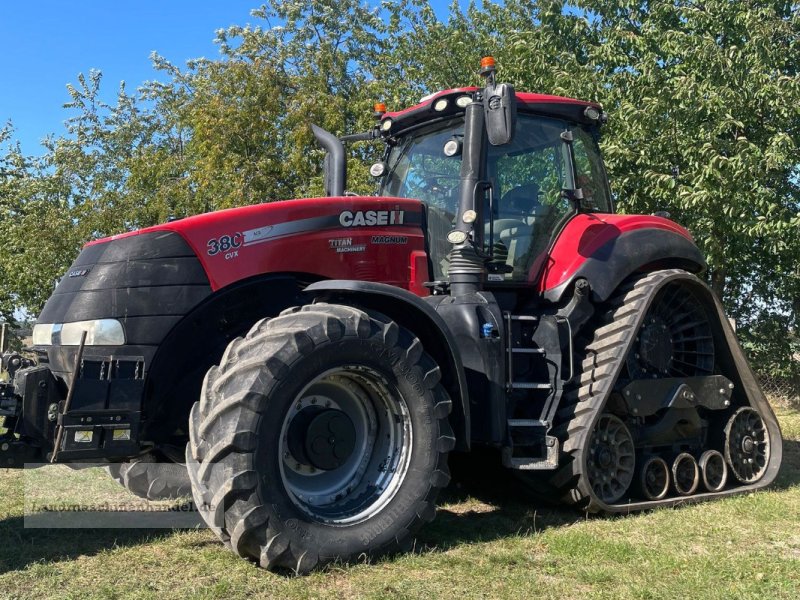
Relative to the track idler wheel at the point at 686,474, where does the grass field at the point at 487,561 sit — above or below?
below

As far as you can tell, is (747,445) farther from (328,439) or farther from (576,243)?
(328,439)

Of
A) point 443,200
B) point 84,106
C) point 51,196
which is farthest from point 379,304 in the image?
point 84,106

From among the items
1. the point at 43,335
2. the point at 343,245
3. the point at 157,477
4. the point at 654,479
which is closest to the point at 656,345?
the point at 654,479

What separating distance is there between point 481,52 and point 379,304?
12203 millimetres

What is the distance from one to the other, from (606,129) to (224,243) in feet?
25.0

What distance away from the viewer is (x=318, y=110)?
16422 millimetres

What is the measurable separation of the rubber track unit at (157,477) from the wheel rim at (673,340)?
3217 mm

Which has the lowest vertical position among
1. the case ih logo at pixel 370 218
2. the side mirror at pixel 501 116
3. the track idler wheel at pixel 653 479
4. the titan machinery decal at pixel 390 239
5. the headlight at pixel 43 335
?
the track idler wheel at pixel 653 479

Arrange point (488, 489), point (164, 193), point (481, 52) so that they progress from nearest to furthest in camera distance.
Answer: point (488, 489) → point (481, 52) → point (164, 193)

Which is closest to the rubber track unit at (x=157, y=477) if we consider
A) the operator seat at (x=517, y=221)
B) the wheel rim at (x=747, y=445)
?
the operator seat at (x=517, y=221)

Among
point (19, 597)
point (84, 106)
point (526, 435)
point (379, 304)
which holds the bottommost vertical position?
point (19, 597)

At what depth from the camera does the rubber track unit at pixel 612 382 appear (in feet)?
16.5

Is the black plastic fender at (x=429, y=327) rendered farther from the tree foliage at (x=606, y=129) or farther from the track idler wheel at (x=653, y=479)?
the tree foliage at (x=606, y=129)

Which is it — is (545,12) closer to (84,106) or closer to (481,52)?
(481,52)
